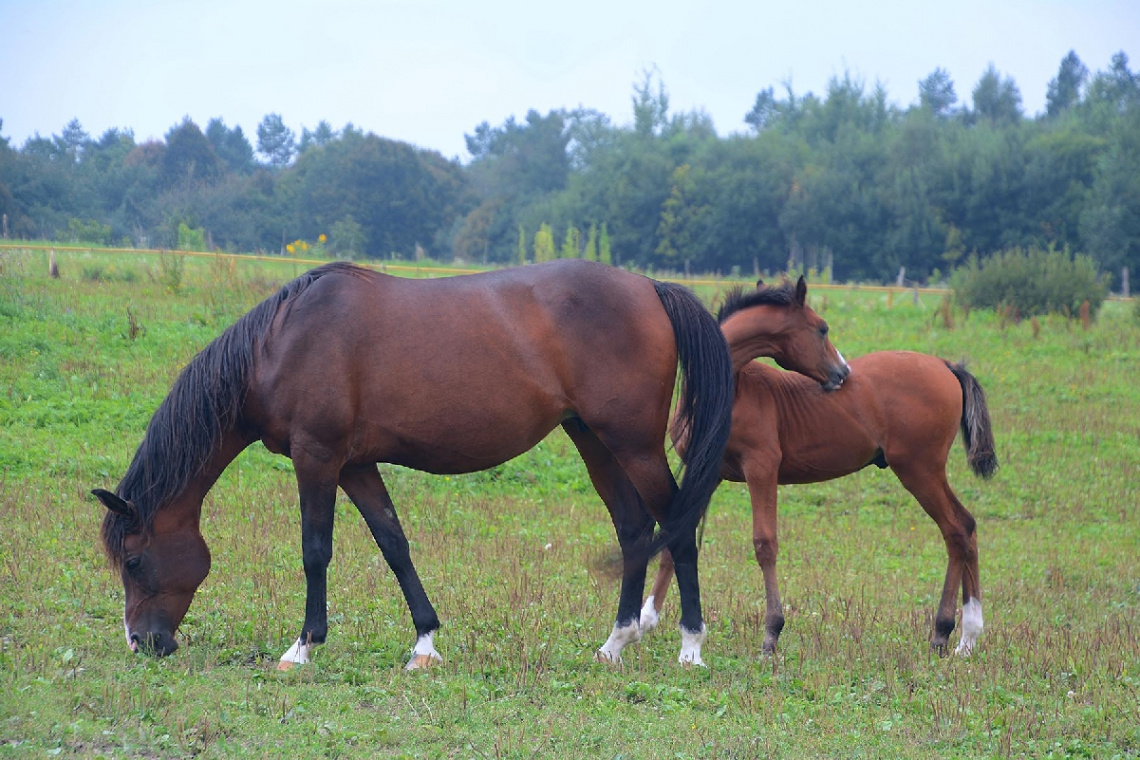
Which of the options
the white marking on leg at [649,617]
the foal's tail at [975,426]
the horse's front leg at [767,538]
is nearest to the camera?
the horse's front leg at [767,538]

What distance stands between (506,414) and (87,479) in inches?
223

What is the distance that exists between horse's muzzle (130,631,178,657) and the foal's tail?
211 inches

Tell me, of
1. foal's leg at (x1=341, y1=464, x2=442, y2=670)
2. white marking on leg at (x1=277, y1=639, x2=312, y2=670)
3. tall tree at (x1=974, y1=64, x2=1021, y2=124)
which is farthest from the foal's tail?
tall tree at (x1=974, y1=64, x2=1021, y2=124)

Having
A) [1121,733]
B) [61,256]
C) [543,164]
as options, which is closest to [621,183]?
[543,164]

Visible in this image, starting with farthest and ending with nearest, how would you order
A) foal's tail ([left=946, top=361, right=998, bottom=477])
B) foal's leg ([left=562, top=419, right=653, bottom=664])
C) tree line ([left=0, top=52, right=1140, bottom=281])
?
1. tree line ([left=0, top=52, right=1140, bottom=281])
2. foal's tail ([left=946, top=361, right=998, bottom=477])
3. foal's leg ([left=562, top=419, right=653, bottom=664])

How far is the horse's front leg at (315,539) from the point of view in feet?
18.7

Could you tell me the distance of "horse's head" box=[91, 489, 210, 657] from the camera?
A: 5.70 m

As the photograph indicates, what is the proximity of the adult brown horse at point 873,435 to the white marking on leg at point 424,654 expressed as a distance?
160 centimetres

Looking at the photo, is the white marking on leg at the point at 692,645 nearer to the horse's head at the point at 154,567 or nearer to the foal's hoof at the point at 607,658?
the foal's hoof at the point at 607,658

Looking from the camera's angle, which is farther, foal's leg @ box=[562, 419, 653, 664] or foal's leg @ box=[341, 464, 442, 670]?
foal's leg @ box=[562, 419, 653, 664]

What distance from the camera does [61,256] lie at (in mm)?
21188

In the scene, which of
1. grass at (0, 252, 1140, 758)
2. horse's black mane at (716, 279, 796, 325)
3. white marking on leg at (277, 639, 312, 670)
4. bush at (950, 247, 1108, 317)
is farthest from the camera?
bush at (950, 247, 1108, 317)

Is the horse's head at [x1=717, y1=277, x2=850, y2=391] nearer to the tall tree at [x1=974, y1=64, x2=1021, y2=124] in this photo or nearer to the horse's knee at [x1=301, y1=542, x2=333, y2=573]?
the horse's knee at [x1=301, y1=542, x2=333, y2=573]

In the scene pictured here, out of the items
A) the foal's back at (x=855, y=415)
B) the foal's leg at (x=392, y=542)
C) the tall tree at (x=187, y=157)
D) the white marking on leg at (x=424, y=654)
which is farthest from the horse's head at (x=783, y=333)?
the tall tree at (x=187, y=157)
